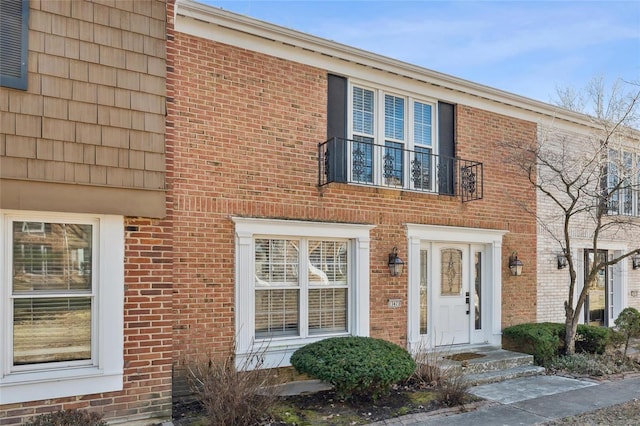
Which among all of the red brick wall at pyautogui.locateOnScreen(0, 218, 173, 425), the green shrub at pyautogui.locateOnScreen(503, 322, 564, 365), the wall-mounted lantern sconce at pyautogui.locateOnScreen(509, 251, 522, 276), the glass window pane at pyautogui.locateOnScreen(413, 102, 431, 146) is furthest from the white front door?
the red brick wall at pyautogui.locateOnScreen(0, 218, 173, 425)

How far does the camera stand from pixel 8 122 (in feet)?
14.8

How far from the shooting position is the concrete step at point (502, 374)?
755cm

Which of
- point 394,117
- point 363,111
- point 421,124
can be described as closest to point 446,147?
point 421,124

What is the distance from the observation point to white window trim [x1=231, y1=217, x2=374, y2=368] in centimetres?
679

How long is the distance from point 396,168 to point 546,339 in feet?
13.8

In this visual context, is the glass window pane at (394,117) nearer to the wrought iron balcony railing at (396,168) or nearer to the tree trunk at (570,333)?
the wrought iron balcony railing at (396,168)

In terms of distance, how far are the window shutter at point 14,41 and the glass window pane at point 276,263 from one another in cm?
366

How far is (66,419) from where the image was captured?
4.50m

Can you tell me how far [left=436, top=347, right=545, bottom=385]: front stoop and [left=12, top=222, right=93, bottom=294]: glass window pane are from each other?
5.51 m

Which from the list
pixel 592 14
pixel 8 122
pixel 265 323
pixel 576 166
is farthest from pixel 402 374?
pixel 592 14

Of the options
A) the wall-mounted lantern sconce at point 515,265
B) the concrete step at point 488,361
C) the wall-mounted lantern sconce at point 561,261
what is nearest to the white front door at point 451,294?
the concrete step at point 488,361

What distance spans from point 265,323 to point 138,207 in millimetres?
2912

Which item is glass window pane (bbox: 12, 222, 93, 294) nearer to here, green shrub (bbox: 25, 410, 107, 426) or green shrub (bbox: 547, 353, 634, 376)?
green shrub (bbox: 25, 410, 107, 426)

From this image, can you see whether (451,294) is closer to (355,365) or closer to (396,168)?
(396,168)
